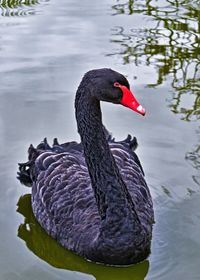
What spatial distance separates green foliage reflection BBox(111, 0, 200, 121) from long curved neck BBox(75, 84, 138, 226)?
1.73 metres

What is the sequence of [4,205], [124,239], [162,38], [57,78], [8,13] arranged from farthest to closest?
[8,13] → [162,38] → [57,78] → [4,205] → [124,239]

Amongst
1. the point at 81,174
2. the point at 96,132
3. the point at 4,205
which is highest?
the point at 96,132

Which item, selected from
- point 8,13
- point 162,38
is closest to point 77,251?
point 162,38

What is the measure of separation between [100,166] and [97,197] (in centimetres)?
16

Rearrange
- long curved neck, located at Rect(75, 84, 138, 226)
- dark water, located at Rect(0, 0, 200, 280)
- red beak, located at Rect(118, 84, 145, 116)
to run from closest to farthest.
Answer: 1. red beak, located at Rect(118, 84, 145, 116)
2. long curved neck, located at Rect(75, 84, 138, 226)
3. dark water, located at Rect(0, 0, 200, 280)

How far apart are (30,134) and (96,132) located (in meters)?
1.52

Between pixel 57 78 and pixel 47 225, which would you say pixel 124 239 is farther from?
pixel 57 78

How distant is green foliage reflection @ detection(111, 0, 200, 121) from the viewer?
552 centimetres

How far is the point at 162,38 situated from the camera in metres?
6.67

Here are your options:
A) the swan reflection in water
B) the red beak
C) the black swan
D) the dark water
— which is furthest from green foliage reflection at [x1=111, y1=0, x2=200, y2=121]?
the red beak

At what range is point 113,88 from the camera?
3238 millimetres

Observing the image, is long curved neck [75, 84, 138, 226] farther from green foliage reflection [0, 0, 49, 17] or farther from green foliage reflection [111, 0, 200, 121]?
green foliage reflection [0, 0, 49, 17]

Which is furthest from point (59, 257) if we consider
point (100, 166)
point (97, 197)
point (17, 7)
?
point (17, 7)

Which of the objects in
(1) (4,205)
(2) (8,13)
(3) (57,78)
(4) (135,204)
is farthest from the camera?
(2) (8,13)
